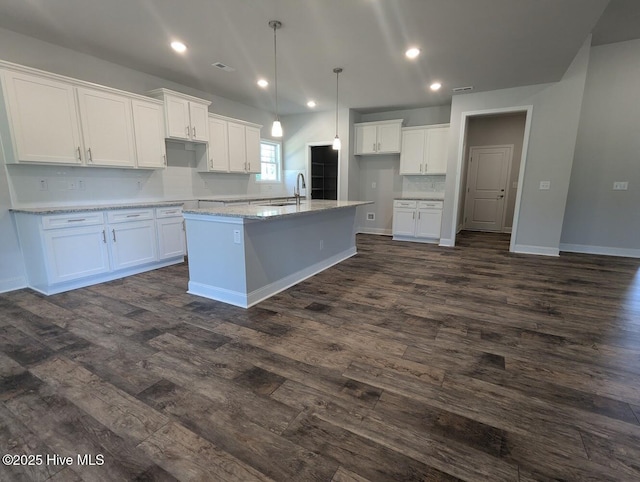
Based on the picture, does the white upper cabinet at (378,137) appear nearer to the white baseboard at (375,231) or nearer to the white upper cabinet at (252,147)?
the white baseboard at (375,231)

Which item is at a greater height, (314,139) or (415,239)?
(314,139)

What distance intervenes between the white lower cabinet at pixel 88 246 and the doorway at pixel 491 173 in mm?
6505

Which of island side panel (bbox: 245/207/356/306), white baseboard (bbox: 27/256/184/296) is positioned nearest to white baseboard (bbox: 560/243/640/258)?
island side panel (bbox: 245/207/356/306)

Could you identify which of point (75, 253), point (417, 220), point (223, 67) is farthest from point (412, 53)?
point (75, 253)

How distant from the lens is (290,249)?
3623 millimetres

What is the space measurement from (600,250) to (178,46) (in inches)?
283

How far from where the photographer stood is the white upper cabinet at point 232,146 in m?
5.31

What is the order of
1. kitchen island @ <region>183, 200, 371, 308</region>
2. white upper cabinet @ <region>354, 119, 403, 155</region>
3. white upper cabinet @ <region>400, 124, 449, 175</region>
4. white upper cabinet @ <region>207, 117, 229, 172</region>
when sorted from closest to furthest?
kitchen island @ <region>183, 200, 371, 308</region> < white upper cabinet @ <region>207, 117, 229, 172</region> < white upper cabinet @ <region>400, 124, 449, 175</region> < white upper cabinet @ <region>354, 119, 403, 155</region>

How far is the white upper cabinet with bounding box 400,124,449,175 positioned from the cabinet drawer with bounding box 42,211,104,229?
550 cm

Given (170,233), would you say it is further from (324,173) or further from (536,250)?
(536,250)

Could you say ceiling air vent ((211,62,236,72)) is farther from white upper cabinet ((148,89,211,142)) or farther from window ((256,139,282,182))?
window ((256,139,282,182))

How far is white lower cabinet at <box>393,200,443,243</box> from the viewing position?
19.9ft

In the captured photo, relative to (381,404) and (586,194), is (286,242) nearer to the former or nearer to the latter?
(381,404)

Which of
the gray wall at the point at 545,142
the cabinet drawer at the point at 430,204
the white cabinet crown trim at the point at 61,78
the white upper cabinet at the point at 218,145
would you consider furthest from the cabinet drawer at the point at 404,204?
the white cabinet crown trim at the point at 61,78
